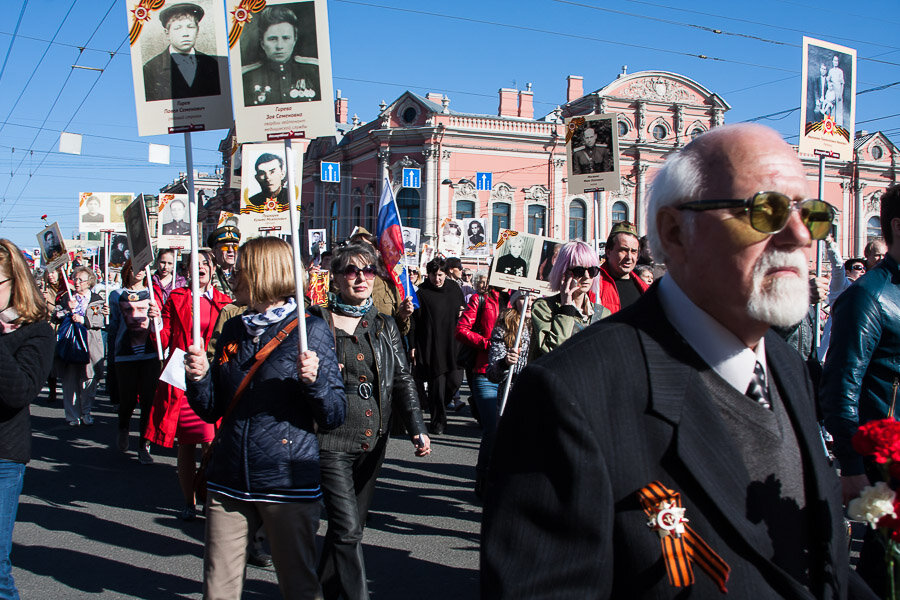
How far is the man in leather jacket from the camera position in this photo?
3.21m

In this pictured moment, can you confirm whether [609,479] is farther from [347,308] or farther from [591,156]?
[591,156]

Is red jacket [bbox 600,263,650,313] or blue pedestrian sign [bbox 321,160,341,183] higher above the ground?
blue pedestrian sign [bbox 321,160,341,183]

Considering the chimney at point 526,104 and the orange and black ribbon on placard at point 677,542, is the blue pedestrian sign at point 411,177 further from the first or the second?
the orange and black ribbon on placard at point 677,542

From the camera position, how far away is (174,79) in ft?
13.9

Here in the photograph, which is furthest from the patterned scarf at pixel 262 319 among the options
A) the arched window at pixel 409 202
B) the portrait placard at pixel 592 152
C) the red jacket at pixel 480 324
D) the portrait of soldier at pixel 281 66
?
the arched window at pixel 409 202

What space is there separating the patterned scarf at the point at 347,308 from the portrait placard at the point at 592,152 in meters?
3.86

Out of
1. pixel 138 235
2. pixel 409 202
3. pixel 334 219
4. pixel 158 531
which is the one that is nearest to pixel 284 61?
pixel 138 235

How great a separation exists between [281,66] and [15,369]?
1817mm

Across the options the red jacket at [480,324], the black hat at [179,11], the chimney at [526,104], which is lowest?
the red jacket at [480,324]

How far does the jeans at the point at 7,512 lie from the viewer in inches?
133

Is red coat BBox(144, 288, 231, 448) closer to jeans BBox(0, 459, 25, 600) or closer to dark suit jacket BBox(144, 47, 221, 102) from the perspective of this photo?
dark suit jacket BBox(144, 47, 221, 102)

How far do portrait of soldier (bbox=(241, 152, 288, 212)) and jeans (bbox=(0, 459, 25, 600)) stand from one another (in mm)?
5882

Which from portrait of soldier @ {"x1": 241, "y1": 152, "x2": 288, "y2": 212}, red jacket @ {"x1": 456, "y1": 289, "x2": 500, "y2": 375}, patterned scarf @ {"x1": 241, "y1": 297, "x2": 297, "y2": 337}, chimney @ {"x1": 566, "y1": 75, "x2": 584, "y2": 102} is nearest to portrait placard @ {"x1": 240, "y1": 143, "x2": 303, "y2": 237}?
portrait of soldier @ {"x1": 241, "y1": 152, "x2": 288, "y2": 212}

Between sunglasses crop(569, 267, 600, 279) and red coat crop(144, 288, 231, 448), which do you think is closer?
sunglasses crop(569, 267, 600, 279)
